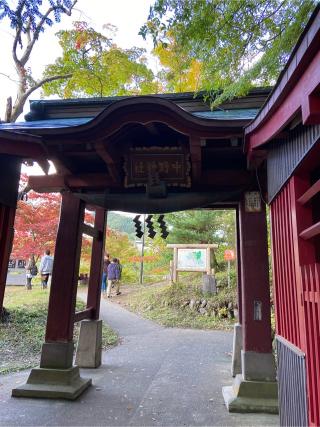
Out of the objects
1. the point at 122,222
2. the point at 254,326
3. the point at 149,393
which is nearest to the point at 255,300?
the point at 254,326

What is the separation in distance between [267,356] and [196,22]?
14.7 ft

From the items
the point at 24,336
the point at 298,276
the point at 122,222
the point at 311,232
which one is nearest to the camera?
the point at 311,232

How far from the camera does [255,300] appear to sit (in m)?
4.25

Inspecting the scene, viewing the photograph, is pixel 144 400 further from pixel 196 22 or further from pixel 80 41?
pixel 80 41

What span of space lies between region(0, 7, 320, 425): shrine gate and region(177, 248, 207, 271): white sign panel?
5.83 metres

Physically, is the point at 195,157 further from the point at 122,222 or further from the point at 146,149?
the point at 122,222

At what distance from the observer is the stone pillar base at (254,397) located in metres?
3.80

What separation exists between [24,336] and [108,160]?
5550 millimetres

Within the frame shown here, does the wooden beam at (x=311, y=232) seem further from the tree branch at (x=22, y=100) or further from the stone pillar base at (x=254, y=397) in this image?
the tree branch at (x=22, y=100)

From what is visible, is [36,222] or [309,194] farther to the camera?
[36,222]

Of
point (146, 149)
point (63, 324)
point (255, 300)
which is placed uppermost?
point (146, 149)

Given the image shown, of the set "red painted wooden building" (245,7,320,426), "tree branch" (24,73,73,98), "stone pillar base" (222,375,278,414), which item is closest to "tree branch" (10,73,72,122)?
"tree branch" (24,73,73,98)

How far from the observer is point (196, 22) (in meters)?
4.05

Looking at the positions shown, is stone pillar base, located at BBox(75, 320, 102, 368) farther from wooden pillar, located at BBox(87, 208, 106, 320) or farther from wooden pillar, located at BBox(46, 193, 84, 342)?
wooden pillar, located at BBox(46, 193, 84, 342)
